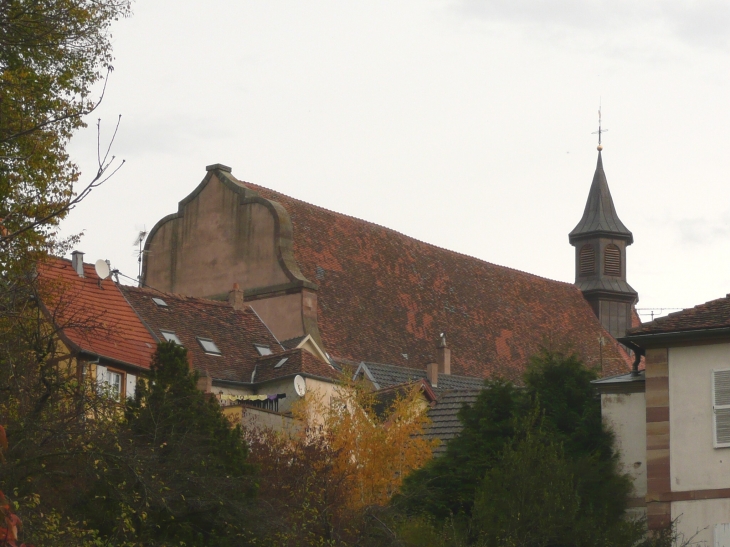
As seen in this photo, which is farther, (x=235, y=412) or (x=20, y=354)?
(x=235, y=412)

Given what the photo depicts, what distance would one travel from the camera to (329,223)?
167 ft

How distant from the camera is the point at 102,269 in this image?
33.9 m

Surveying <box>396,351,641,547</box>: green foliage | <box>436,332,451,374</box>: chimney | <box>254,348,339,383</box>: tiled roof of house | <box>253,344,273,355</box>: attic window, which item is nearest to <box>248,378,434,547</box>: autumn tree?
<box>396,351,641,547</box>: green foliage

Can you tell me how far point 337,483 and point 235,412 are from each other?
887cm

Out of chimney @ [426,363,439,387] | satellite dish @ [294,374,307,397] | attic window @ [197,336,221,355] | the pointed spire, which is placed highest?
the pointed spire

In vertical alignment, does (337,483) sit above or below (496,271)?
below

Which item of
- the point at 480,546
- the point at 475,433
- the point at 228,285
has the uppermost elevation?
the point at 228,285

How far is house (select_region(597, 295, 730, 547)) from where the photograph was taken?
2045cm

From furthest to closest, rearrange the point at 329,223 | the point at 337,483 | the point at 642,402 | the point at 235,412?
1. the point at 329,223
2. the point at 235,412
3. the point at 642,402
4. the point at 337,483

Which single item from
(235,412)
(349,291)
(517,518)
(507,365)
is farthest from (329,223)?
(517,518)

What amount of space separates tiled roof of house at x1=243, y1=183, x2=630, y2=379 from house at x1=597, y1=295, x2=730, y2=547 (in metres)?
22.6

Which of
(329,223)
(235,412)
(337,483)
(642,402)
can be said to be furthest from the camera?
(329,223)

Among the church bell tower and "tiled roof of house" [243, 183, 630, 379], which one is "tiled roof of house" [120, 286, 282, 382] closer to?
"tiled roof of house" [243, 183, 630, 379]

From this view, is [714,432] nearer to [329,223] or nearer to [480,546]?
[480,546]
